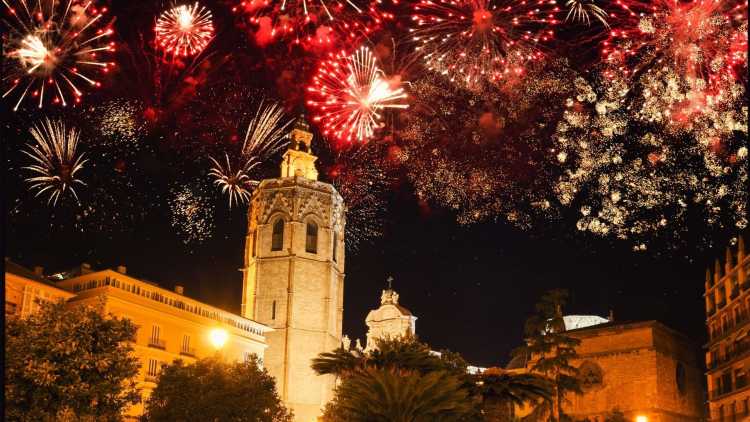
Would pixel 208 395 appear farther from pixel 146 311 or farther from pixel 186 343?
pixel 186 343

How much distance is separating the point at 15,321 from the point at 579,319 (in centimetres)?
6819

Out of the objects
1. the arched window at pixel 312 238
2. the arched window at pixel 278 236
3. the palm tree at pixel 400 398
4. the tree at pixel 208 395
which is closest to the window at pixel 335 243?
the arched window at pixel 312 238

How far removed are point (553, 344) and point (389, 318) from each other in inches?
1746

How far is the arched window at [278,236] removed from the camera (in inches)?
2670

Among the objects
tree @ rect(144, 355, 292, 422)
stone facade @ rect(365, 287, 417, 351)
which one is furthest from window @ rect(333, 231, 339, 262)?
tree @ rect(144, 355, 292, 422)

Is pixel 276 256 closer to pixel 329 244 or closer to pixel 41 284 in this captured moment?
pixel 329 244

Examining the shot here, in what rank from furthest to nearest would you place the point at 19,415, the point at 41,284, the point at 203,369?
1. the point at 41,284
2. the point at 203,369
3. the point at 19,415

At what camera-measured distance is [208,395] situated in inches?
1393

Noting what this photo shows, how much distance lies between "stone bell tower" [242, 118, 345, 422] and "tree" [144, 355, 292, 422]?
25081 millimetres

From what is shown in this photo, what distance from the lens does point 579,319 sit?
86188 millimetres

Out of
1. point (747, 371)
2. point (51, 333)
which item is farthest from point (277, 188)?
point (51, 333)

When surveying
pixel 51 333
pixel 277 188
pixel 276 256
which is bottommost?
pixel 51 333

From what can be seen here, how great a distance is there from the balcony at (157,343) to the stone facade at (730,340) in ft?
117

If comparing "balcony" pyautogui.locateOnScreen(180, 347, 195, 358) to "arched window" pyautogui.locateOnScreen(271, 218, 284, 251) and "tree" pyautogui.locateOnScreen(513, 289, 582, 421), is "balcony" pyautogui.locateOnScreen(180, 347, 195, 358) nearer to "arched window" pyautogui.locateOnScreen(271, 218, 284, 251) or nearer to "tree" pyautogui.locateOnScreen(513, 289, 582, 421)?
"arched window" pyautogui.locateOnScreen(271, 218, 284, 251)
